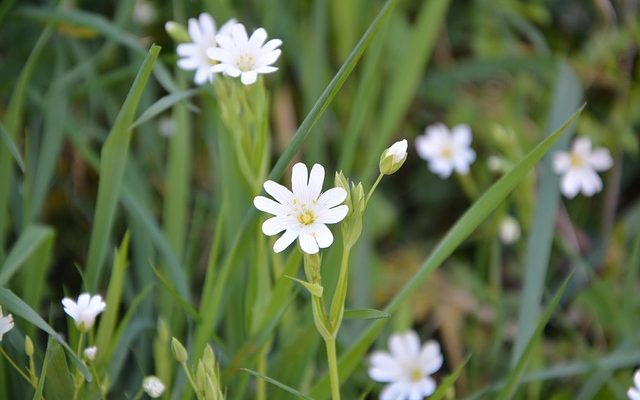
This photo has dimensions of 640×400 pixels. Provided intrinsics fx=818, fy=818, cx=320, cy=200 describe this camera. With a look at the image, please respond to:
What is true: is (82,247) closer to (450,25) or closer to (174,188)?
(174,188)

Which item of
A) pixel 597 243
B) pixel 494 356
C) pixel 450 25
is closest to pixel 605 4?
pixel 450 25

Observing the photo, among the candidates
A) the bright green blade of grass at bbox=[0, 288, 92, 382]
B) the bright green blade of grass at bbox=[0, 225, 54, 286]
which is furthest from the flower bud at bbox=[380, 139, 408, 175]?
the bright green blade of grass at bbox=[0, 225, 54, 286]

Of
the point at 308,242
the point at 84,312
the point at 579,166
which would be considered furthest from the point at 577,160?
the point at 84,312

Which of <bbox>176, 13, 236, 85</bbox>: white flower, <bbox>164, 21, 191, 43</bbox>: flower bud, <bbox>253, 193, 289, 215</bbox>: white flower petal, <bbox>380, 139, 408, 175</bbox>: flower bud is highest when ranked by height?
<bbox>164, 21, 191, 43</bbox>: flower bud

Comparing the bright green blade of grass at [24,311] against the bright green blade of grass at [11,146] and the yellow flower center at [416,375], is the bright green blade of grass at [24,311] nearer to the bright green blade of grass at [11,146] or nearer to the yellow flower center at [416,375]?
the bright green blade of grass at [11,146]

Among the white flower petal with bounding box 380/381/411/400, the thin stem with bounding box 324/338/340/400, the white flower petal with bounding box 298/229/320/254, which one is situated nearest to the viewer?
the white flower petal with bounding box 298/229/320/254

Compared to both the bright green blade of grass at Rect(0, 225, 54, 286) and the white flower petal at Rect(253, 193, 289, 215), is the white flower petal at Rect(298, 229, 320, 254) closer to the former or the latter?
the white flower petal at Rect(253, 193, 289, 215)

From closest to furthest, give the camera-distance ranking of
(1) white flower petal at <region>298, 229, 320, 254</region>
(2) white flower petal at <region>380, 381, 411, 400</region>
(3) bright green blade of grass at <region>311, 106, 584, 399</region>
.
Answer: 1. (1) white flower petal at <region>298, 229, 320, 254</region>
2. (3) bright green blade of grass at <region>311, 106, 584, 399</region>
3. (2) white flower petal at <region>380, 381, 411, 400</region>

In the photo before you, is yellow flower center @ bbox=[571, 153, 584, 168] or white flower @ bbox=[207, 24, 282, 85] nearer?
white flower @ bbox=[207, 24, 282, 85]
